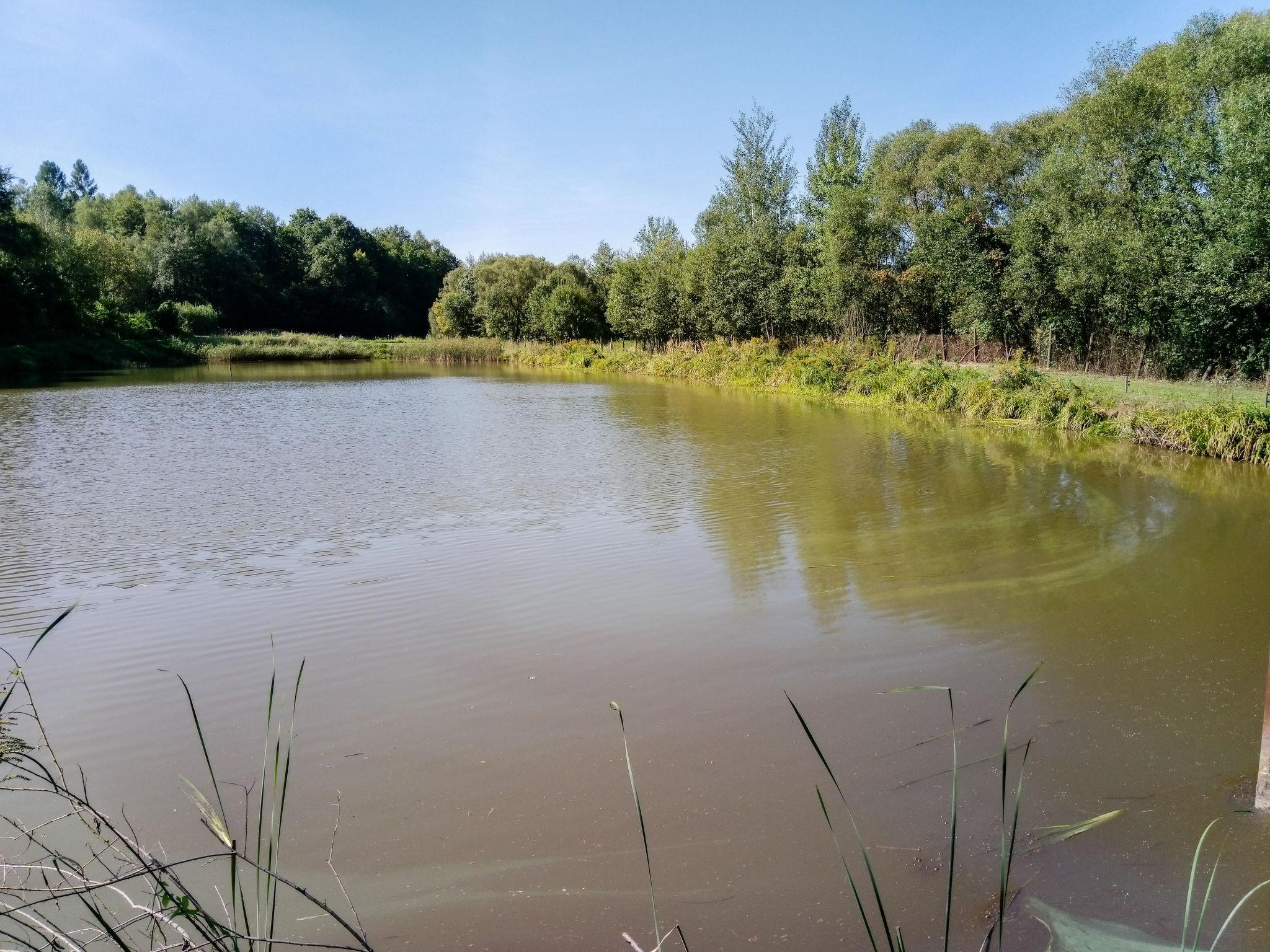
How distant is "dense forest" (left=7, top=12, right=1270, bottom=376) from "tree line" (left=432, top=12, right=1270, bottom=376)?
6 centimetres

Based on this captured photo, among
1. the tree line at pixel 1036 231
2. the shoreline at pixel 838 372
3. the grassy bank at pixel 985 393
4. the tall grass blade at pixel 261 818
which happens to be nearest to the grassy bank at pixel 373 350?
the shoreline at pixel 838 372

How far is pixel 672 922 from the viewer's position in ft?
9.89

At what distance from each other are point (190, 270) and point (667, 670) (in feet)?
206

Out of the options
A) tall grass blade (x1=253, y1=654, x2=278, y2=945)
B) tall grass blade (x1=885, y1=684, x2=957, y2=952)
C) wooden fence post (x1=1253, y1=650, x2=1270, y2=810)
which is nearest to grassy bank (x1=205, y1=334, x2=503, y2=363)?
tall grass blade (x1=253, y1=654, x2=278, y2=945)

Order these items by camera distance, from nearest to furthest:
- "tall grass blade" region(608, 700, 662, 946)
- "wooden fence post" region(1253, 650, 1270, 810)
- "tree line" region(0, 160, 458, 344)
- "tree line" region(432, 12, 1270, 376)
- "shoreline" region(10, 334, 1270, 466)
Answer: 1. "tall grass blade" region(608, 700, 662, 946)
2. "wooden fence post" region(1253, 650, 1270, 810)
3. "shoreline" region(10, 334, 1270, 466)
4. "tree line" region(432, 12, 1270, 376)
5. "tree line" region(0, 160, 458, 344)

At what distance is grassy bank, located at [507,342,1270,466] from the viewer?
13.1 metres

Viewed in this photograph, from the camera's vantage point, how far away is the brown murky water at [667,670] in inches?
128

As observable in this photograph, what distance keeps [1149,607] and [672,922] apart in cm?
511

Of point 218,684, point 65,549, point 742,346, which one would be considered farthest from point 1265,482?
point 742,346

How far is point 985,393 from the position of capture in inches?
709

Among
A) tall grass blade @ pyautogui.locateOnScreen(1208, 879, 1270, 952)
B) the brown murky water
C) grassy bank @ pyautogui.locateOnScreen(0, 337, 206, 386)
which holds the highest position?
grassy bank @ pyautogui.locateOnScreen(0, 337, 206, 386)

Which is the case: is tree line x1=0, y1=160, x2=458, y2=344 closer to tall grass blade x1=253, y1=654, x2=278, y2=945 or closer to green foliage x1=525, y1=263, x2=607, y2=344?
green foliage x1=525, y1=263, x2=607, y2=344

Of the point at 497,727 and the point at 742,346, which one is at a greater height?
the point at 742,346

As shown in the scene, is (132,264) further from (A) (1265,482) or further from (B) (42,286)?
(A) (1265,482)
